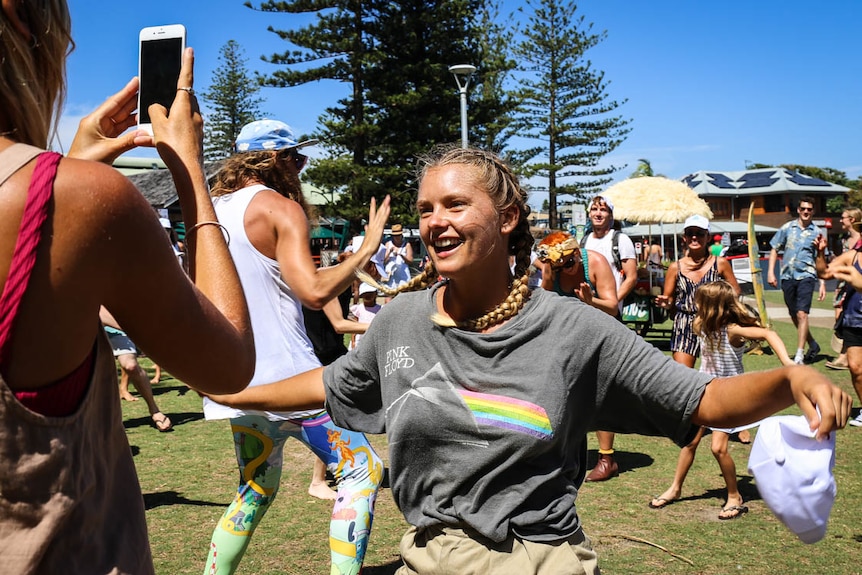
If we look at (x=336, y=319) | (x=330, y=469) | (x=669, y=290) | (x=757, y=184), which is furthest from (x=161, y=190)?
(x=757, y=184)

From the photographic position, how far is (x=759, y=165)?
90.6 m

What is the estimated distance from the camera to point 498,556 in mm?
2139

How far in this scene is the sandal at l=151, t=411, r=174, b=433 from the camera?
27.3 ft

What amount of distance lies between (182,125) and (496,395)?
109cm

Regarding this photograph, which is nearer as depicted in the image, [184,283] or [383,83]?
[184,283]

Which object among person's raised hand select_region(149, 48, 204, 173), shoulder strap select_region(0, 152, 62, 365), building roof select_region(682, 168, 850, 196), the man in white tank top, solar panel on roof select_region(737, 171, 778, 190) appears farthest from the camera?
solar panel on roof select_region(737, 171, 778, 190)

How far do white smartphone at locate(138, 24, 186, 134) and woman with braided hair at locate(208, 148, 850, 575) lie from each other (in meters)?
0.90

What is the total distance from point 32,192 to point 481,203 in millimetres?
1478

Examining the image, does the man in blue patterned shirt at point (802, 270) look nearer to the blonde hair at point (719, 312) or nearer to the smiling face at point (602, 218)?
the smiling face at point (602, 218)

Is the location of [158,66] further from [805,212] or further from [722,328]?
[805,212]

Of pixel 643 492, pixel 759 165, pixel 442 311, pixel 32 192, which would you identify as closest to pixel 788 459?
pixel 442 311

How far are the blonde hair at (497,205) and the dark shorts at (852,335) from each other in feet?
19.8

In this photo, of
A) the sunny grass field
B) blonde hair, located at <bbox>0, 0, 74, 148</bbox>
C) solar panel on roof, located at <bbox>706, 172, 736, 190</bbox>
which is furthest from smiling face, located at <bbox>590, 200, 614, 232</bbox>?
solar panel on roof, located at <bbox>706, 172, 736, 190</bbox>

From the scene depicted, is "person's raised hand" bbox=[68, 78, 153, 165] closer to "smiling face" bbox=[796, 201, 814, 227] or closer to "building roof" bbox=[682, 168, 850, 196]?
"smiling face" bbox=[796, 201, 814, 227]
